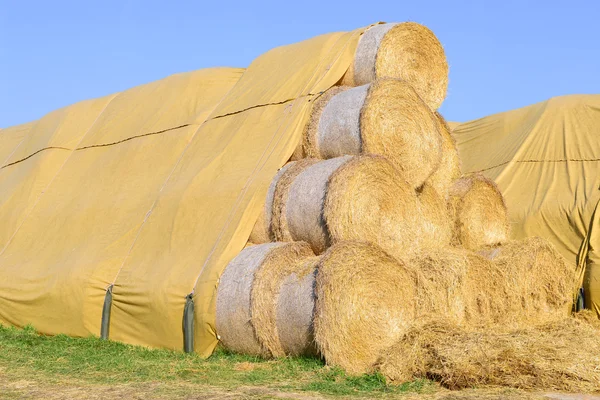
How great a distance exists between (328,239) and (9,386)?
322cm

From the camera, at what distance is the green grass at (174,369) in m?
6.95

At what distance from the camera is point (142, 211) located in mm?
11234

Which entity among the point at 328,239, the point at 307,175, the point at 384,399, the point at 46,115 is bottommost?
the point at 384,399

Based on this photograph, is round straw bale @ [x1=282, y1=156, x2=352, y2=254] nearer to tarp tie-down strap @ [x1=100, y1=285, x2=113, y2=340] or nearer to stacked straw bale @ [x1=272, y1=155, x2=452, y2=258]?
stacked straw bale @ [x1=272, y1=155, x2=452, y2=258]

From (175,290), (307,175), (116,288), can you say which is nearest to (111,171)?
(116,288)

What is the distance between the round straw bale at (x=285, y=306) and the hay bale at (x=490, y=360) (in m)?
0.84

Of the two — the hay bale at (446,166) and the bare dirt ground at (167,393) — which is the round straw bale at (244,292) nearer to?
the bare dirt ground at (167,393)

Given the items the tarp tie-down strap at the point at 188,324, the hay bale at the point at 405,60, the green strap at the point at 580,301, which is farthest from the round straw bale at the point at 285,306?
the green strap at the point at 580,301

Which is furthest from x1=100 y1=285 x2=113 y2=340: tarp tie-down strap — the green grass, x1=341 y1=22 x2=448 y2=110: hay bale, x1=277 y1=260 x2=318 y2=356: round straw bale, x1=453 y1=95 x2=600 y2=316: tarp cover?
x1=453 y1=95 x2=600 y2=316: tarp cover

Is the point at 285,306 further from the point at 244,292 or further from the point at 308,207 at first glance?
the point at 308,207

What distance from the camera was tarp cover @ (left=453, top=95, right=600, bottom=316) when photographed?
11844 millimetres

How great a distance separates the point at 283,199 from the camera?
29.9 feet

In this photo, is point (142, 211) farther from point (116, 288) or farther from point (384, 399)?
point (384, 399)

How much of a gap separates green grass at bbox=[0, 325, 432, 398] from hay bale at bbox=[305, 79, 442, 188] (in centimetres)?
249
